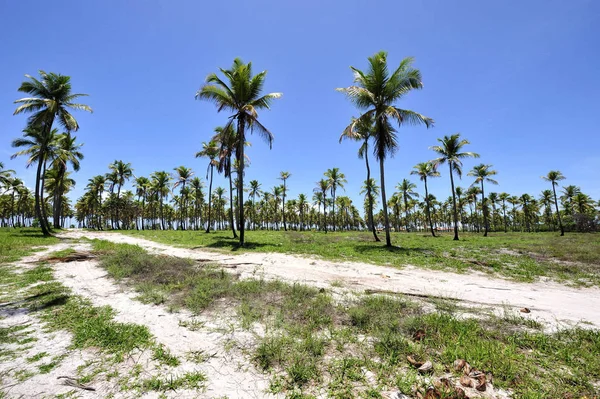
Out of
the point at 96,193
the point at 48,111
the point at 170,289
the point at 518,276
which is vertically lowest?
the point at 518,276

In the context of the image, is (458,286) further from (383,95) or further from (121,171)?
(121,171)

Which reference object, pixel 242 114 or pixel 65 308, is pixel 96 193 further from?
pixel 65 308

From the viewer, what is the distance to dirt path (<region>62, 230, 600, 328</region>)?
6195mm

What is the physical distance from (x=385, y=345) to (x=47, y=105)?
33235mm

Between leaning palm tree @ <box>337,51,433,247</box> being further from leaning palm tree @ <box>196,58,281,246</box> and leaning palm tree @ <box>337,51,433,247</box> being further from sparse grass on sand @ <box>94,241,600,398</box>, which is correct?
sparse grass on sand @ <box>94,241,600,398</box>

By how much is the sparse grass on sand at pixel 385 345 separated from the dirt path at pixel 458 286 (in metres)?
1.48

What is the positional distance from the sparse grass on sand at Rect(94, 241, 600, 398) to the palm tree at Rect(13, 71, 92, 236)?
27013mm

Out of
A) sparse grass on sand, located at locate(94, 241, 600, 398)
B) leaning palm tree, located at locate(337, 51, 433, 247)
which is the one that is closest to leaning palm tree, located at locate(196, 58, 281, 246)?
leaning palm tree, located at locate(337, 51, 433, 247)

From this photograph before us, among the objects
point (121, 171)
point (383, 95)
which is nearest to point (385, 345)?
point (383, 95)

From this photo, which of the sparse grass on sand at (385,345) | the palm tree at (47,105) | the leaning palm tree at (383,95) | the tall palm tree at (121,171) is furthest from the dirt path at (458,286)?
the tall palm tree at (121,171)

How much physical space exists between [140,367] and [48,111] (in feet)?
99.4

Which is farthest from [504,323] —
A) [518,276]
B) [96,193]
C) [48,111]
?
[96,193]

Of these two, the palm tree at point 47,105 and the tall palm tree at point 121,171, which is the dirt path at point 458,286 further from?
the tall palm tree at point 121,171

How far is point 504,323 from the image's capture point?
16.4ft
